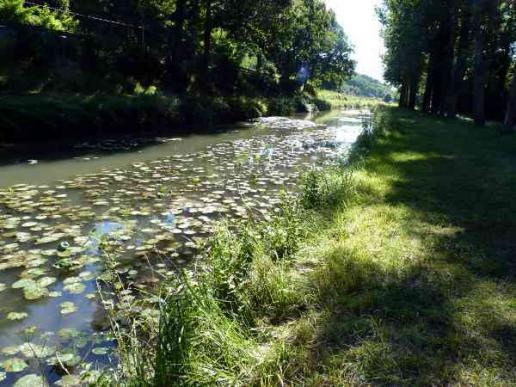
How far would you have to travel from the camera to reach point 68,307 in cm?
471

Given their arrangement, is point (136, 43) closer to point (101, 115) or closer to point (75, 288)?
point (101, 115)

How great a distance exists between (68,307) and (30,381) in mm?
1273

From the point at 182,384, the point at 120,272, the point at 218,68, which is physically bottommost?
the point at 120,272

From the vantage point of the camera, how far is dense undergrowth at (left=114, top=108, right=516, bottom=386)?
3.05 m

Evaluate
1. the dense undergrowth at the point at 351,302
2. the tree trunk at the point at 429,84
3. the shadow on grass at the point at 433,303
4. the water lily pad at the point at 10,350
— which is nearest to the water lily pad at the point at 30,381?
the water lily pad at the point at 10,350

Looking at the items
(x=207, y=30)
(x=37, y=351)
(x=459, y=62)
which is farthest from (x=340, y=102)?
(x=37, y=351)

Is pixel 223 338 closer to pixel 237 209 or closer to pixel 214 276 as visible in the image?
pixel 214 276

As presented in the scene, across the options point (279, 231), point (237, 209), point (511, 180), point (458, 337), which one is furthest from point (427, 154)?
point (458, 337)

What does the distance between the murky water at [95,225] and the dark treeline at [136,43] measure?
355 inches

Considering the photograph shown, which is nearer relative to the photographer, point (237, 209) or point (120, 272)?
point (120, 272)

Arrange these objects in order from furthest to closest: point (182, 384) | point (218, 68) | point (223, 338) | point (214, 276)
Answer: point (218, 68), point (214, 276), point (223, 338), point (182, 384)

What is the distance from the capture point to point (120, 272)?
5.58 m

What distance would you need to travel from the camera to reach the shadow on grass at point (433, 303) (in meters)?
3.08

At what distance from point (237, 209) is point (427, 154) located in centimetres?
710
